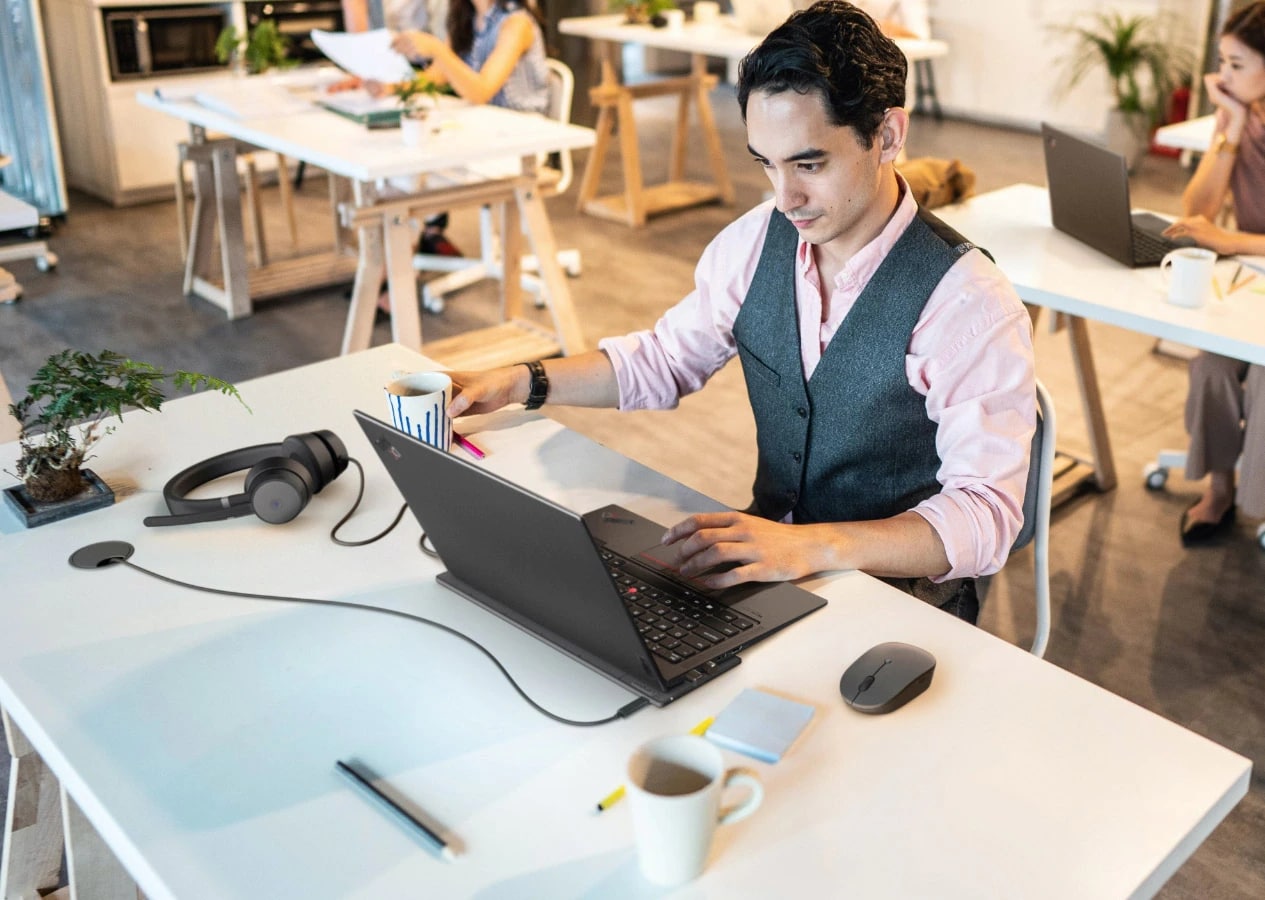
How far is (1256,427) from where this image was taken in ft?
8.75

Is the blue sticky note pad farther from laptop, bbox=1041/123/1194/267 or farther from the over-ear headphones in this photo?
laptop, bbox=1041/123/1194/267

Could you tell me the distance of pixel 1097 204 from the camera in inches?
101

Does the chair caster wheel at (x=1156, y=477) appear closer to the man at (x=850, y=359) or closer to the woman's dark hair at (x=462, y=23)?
the man at (x=850, y=359)

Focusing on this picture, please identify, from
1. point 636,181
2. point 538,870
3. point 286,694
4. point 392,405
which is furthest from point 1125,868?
point 636,181

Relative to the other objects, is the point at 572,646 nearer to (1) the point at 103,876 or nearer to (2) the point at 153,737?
(2) the point at 153,737

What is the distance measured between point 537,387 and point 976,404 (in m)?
0.59

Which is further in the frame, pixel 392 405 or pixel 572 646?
pixel 392 405

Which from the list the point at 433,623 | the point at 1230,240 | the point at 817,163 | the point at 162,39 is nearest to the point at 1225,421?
the point at 1230,240

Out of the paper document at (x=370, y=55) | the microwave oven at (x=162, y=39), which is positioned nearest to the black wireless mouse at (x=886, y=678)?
the paper document at (x=370, y=55)

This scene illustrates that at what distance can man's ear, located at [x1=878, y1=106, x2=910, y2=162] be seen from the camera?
4.89 ft

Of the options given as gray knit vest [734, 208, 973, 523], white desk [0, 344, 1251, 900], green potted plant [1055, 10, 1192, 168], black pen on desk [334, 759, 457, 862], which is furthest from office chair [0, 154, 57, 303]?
green potted plant [1055, 10, 1192, 168]

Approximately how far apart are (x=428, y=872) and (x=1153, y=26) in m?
6.49

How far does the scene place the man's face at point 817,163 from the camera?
1446 millimetres

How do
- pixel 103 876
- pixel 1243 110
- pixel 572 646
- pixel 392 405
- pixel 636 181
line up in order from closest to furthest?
pixel 572 646 → pixel 103 876 → pixel 392 405 → pixel 1243 110 → pixel 636 181
